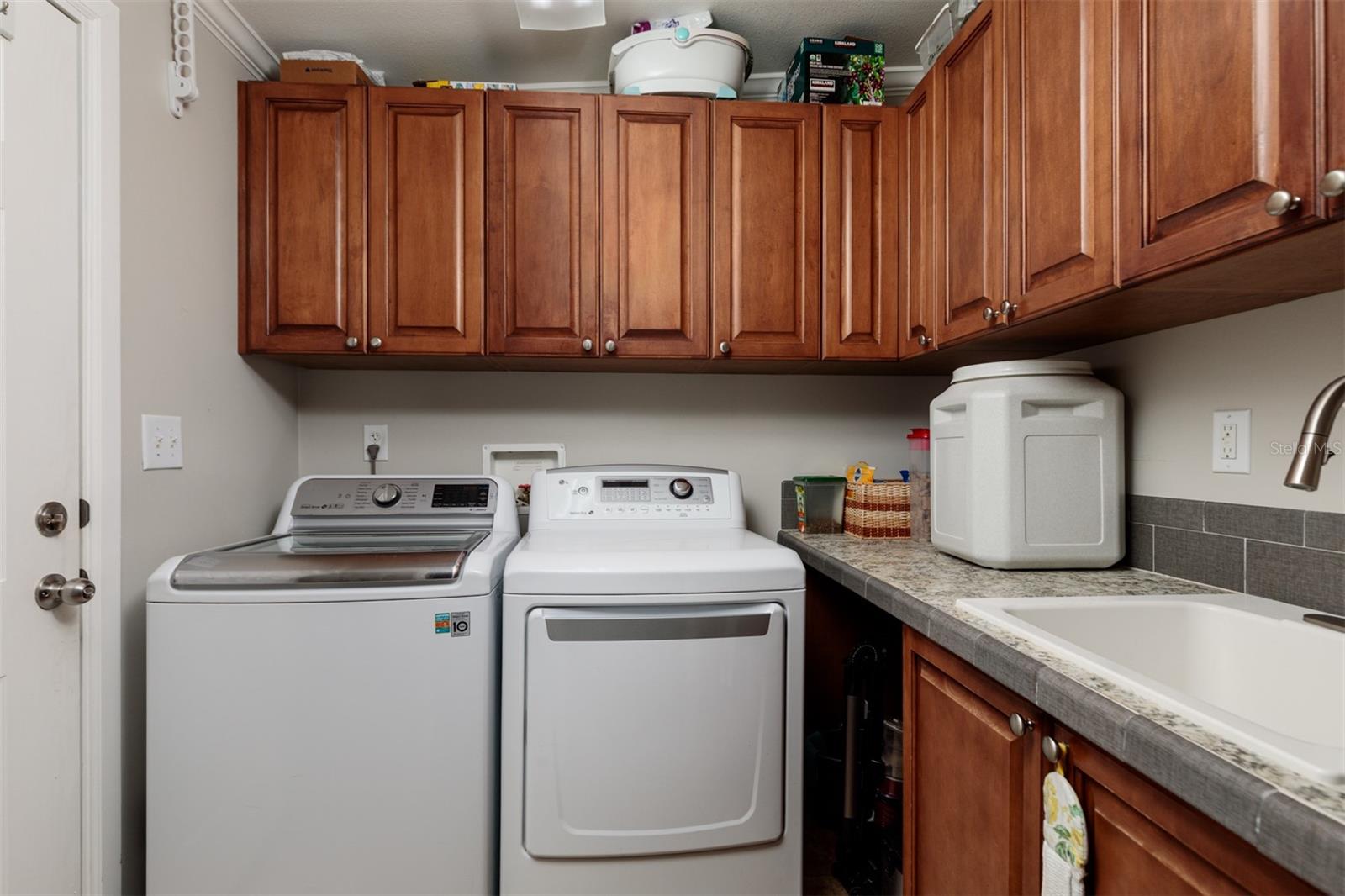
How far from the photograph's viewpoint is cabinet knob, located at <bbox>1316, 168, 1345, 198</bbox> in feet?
2.19

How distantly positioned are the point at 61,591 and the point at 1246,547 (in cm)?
219

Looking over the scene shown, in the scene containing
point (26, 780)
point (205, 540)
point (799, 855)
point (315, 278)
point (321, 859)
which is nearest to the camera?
point (26, 780)

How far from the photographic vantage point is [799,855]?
141cm

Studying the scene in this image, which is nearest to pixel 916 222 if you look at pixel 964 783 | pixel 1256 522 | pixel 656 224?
pixel 656 224

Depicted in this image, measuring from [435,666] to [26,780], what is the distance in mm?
709

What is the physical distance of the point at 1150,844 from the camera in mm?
659

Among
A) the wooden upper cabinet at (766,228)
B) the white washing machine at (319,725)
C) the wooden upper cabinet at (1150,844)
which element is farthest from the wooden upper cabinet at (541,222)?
the wooden upper cabinet at (1150,844)

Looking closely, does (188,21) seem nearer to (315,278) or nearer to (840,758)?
(315,278)

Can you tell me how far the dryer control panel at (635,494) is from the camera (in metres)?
1.84

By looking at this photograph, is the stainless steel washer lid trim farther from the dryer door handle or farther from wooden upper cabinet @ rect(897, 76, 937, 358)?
wooden upper cabinet @ rect(897, 76, 937, 358)

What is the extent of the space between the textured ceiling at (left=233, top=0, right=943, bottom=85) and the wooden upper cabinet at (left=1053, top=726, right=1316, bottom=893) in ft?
6.07

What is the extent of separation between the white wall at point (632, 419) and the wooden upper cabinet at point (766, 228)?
0.38m

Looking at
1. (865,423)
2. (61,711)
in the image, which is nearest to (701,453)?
(865,423)

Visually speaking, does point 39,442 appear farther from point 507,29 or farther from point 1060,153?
point 1060,153
